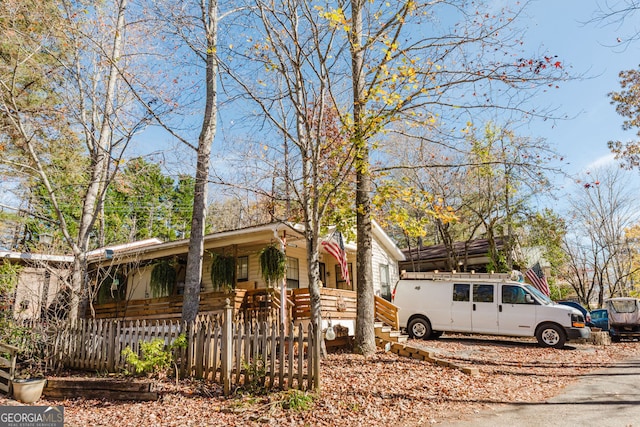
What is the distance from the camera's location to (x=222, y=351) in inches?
284

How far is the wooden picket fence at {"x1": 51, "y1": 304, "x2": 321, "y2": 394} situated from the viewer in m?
6.68

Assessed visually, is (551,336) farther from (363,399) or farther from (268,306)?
(363,399)

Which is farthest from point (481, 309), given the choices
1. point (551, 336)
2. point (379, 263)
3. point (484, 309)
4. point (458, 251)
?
point (458, 251)

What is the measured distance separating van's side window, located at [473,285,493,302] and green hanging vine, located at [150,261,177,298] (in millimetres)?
12237

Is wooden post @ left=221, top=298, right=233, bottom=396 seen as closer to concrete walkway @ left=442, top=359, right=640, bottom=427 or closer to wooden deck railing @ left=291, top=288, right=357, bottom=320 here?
concrete walkway @ left=442, top=359, right=640, bottom=427

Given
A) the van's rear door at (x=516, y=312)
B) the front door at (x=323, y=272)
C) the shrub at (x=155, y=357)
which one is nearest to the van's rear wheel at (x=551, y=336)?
the van's rear door at (x=516, y=312)

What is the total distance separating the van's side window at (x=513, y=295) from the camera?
45.5 ft

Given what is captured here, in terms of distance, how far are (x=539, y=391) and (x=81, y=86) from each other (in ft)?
47.1

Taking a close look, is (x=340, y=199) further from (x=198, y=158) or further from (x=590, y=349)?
(x=590, y=349)

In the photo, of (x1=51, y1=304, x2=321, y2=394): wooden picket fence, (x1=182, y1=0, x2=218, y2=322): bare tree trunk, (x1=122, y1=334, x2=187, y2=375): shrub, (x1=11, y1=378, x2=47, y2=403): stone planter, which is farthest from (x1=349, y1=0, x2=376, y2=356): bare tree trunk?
(x1=11, y1=378, x2=47, y2=403): stone planter

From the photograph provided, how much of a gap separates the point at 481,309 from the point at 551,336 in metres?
2.30

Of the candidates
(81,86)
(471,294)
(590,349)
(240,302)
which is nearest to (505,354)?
(471,294)

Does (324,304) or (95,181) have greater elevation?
(95,181)

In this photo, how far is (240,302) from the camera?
505 inches
